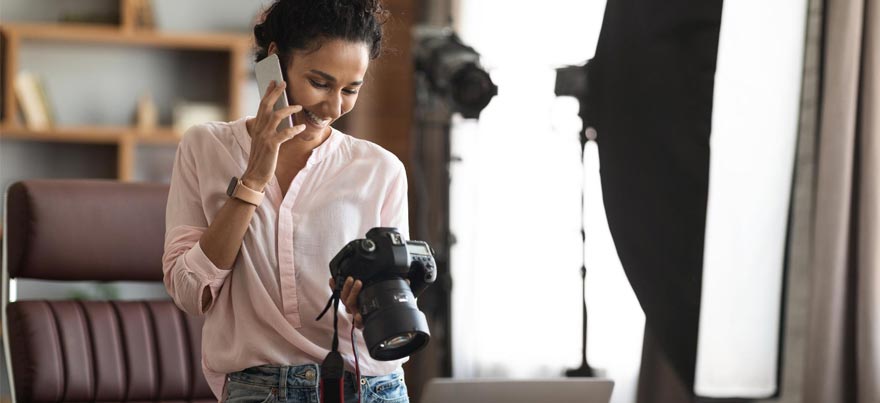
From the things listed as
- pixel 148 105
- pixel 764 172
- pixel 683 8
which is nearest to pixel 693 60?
pixel 683 8

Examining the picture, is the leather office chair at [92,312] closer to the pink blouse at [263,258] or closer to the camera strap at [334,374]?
the pink blouse at [263,258]

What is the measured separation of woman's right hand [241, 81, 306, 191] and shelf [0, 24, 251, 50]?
277cm

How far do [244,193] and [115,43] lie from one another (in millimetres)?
3017

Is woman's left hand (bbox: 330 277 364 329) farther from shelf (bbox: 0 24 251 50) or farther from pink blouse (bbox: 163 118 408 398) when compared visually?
shelf (bbox: 0 24 251 50)

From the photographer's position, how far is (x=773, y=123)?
271 cm

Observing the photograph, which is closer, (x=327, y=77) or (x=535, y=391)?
(x=327, y=77)

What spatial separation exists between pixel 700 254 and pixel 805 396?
0.43m

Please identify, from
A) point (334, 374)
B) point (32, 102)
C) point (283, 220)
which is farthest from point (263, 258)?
point (32, 102)

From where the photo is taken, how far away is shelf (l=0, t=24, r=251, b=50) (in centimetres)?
375

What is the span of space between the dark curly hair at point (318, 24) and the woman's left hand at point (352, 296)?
28 centimetres

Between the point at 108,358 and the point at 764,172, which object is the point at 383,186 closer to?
the point at 108,358

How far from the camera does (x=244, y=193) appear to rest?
44.1 inches

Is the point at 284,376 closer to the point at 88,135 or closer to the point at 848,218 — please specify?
the point at 848,218

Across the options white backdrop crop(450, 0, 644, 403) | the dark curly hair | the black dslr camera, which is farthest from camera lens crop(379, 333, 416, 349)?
white backdrop crop(450, 0, 644, 403)
